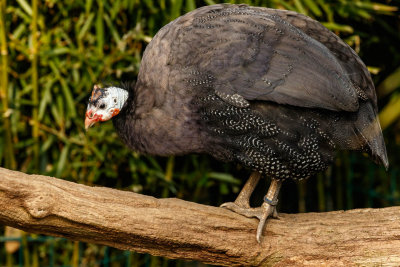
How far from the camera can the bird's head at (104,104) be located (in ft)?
7.80

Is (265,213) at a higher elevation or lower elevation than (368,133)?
lower

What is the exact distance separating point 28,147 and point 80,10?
2.57 feet

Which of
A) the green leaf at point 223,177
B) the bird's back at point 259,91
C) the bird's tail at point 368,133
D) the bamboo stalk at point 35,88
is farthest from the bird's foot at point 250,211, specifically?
the bamboo stalk at point 35,88

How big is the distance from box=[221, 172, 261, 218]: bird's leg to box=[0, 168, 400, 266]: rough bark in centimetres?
5

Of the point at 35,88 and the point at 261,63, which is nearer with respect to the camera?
the point at 261,63

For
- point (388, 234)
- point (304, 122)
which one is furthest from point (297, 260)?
point (304, 122)

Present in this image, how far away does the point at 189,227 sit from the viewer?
84.7 inches

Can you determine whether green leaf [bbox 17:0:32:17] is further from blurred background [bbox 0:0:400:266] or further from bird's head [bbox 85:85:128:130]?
bird's head [bbox 85:85:128:130]

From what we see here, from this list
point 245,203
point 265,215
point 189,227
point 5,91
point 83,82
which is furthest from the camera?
point 83,82

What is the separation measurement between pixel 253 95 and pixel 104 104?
63cm

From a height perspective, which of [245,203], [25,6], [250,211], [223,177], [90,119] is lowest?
[223,177]

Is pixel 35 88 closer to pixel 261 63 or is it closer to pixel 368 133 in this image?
pixel 261 63

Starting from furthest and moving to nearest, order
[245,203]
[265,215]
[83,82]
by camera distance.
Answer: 1. [83,82]
2. [245,203]
3. [265,215]

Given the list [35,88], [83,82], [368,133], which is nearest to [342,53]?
[368,133]
